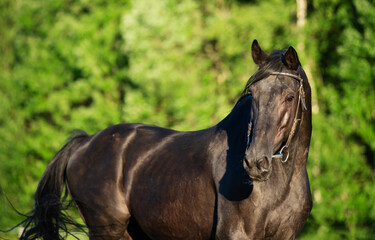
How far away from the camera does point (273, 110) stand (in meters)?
3.93

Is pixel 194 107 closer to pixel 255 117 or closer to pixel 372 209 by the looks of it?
pixel 372 209

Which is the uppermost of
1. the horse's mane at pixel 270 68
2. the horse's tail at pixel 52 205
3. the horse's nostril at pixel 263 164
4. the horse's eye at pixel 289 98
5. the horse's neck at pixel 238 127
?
the horse's mane at pixel 270 68

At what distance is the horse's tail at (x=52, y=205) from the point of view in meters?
5.40

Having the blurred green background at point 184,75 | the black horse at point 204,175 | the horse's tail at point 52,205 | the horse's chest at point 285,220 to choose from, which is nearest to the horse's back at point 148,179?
the black horse at point 204,175

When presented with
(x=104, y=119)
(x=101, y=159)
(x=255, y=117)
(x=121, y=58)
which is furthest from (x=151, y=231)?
(x=121, y=58)

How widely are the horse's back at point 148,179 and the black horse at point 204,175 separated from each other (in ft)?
0.04

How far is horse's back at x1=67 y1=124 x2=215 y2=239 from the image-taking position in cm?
466

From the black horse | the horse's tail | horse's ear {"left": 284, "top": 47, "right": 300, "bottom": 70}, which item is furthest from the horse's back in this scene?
horse's ear {"left": 284, "top": 47, "right": 300, "bottom": 70}

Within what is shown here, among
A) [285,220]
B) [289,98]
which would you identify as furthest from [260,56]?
Result: [285,220]

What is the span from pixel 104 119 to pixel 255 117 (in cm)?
1856

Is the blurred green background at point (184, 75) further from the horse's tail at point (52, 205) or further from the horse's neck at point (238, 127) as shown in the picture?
the horse's neck at point (238, 127)

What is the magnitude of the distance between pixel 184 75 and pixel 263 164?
55.6 ft

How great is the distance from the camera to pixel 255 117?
13.0ft

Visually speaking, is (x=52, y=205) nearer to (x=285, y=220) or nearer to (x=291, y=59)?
Answer: (x=285, y=220)
